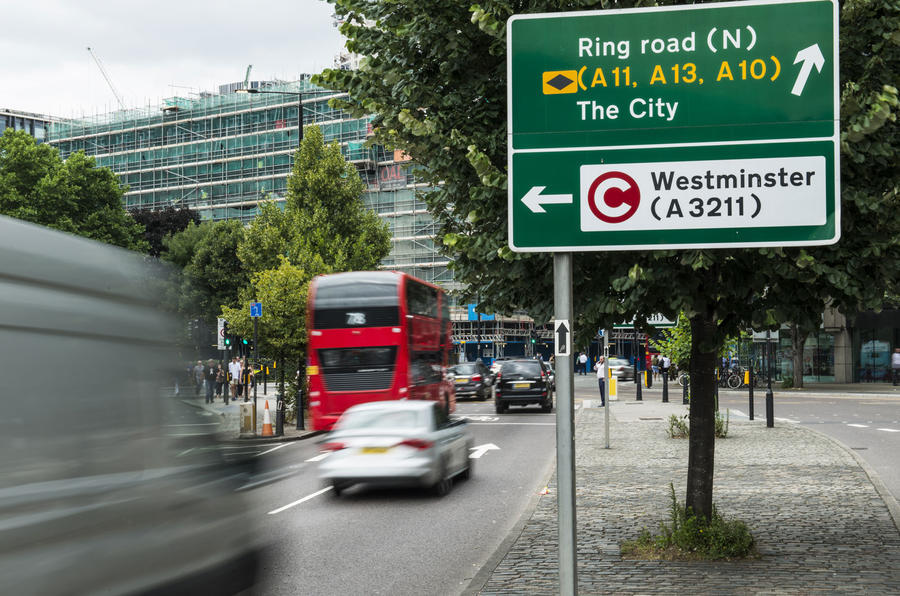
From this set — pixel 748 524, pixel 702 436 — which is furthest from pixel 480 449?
pixel 702 436

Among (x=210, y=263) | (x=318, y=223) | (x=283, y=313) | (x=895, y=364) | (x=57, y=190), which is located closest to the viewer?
(x=283, y=313)

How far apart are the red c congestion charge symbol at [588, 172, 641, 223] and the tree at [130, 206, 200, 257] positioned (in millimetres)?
58429

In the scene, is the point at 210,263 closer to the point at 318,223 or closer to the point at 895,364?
the point at 318,223

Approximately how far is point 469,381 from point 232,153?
6290cm

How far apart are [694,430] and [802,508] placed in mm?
3025

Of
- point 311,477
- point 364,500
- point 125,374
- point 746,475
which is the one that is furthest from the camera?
point 311,477

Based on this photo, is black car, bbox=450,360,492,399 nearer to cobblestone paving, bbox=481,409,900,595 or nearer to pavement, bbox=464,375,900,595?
pavement, bbox=464,375,900,595

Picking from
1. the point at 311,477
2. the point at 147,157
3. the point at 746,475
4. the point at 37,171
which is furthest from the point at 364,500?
the point at 147,157

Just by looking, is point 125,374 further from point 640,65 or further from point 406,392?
point 406,392

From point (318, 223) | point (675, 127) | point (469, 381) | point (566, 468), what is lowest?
point (469, 381)

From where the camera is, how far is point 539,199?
4.68m

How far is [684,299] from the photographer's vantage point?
6.88 meters

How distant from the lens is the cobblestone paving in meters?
7.19

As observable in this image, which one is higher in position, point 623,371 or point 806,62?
point 806,62
